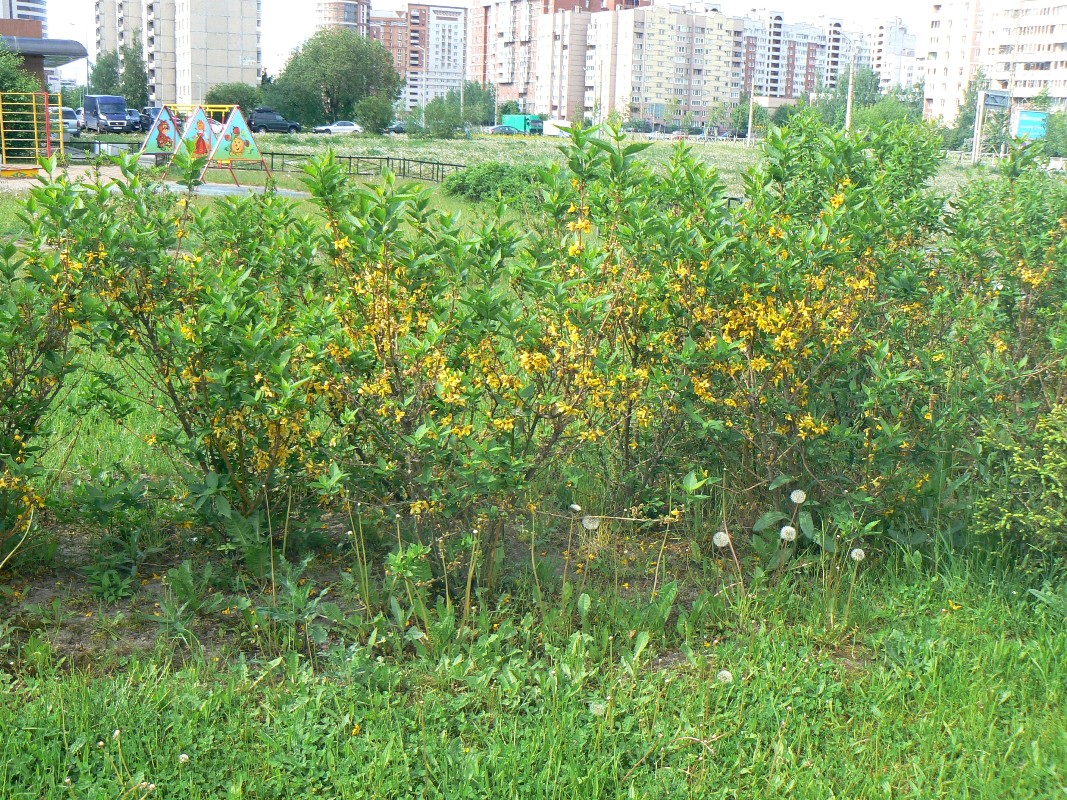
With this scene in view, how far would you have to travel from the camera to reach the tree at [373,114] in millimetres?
57125

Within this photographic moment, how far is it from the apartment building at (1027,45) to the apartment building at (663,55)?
28297 millimetres

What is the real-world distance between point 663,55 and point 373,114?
2857 inches

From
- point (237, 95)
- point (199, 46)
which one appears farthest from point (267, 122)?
point (199, 46)

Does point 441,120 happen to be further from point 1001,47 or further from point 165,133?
point 1001,47

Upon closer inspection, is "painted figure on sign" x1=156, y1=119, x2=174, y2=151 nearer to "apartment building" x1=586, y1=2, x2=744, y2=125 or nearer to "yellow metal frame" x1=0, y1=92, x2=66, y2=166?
"yellow metal frame" x1=0, y1=92, x2=66, y2=166

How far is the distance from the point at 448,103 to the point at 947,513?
199ft

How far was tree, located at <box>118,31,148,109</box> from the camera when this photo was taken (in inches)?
3206

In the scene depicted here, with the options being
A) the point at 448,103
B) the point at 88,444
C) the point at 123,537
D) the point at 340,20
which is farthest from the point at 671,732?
the point at 340,20

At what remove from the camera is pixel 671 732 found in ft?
8.50

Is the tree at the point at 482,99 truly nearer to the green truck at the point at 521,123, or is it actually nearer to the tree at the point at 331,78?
the green truck at the point at 521,123

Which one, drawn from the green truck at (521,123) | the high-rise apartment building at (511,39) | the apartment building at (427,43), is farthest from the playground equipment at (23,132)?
the apartment building at (427,43)

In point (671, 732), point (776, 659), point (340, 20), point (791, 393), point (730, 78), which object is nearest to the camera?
point (671, 732)

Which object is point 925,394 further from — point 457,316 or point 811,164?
point 457,316

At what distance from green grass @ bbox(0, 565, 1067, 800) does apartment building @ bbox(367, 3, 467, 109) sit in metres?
164
